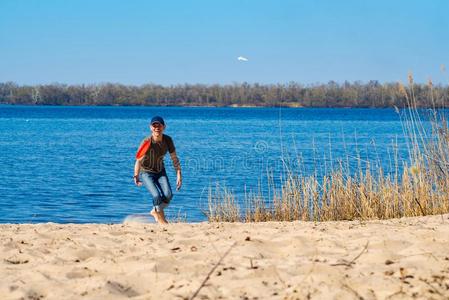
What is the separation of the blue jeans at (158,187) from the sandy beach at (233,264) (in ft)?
6.09

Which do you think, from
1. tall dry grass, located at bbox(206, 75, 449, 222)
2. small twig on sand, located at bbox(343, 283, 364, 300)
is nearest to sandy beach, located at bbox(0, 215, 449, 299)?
small twig on sand, located at bbox(343, 283, 364, 300)

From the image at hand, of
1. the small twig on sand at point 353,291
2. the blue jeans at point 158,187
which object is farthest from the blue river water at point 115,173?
the small twig on sand at point 353,291

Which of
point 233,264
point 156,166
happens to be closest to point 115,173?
point 156,166

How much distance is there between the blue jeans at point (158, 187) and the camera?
1031cm

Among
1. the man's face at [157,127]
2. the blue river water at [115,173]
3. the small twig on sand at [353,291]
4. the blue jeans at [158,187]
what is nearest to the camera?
the small twig on sand at [353,291]

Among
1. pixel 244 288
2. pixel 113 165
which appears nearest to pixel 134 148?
pixel 113 165

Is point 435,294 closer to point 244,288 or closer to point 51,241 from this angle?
point 244,288

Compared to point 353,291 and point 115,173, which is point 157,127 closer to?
point 353,291

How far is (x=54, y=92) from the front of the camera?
522 feet

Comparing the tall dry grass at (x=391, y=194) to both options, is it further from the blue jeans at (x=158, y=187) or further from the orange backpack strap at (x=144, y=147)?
the orange backpack strap at (x=144, y=147)

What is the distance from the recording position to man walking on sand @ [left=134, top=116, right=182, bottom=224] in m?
10.1

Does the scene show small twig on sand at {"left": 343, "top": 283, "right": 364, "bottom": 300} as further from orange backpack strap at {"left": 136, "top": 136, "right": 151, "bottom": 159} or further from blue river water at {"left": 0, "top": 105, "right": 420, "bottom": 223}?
blue river water at {"left": 0, "top": 105, "right": 420, "bottom": 223}

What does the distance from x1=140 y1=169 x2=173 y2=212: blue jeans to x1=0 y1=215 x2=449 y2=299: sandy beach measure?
6.09ft

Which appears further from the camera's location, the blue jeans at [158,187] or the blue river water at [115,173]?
the blue river water at [115,173]
